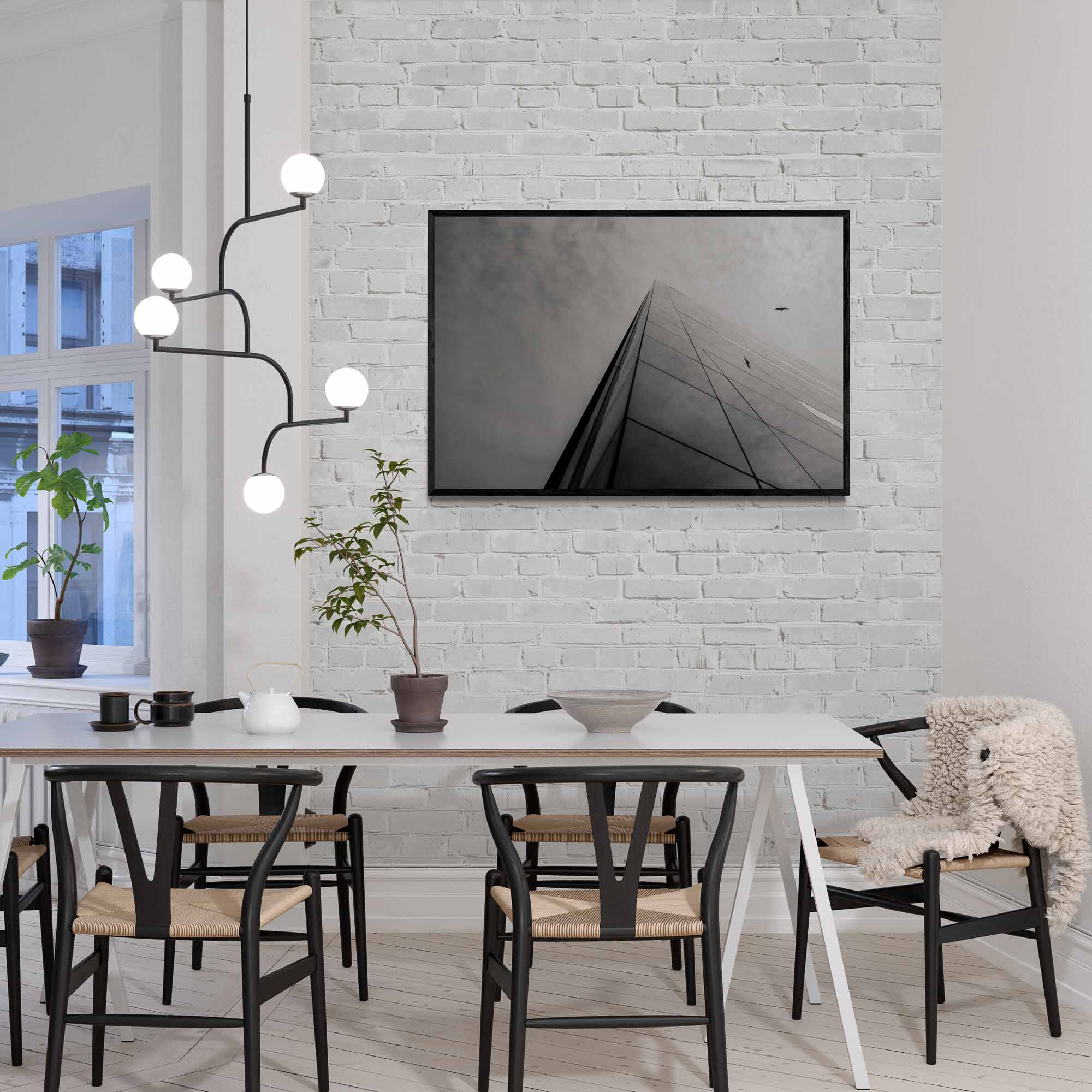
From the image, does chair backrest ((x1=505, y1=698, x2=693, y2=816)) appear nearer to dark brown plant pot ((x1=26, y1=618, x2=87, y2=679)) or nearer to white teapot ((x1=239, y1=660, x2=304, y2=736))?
white teapot ((x1=239, y1=660, x2=304, y2=736))

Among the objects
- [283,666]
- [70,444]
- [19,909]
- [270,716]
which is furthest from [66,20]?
[19,909]

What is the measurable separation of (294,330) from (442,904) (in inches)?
74.3

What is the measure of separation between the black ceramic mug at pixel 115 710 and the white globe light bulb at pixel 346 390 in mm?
870

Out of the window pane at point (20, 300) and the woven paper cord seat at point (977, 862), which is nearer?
the woven paper cord seat at point (977, 862)

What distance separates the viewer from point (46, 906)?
2.61m

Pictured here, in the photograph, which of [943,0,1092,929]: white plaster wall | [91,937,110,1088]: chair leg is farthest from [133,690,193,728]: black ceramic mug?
[943,0,1092,929]: white plaster wall

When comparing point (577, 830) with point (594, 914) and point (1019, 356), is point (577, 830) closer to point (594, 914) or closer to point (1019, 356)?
point (594, 914)

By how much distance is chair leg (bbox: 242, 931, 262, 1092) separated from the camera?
200 cm

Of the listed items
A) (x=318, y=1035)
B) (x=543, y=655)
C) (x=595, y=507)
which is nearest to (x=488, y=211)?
(x=595, y=507)

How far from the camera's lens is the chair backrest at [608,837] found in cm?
202

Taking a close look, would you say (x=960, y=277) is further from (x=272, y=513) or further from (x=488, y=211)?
(x=272, y=513)

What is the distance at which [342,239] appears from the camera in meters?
3.53

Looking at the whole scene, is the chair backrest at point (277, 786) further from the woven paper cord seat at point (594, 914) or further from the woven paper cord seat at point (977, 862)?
the woven paper cord seat at point (977, 862)

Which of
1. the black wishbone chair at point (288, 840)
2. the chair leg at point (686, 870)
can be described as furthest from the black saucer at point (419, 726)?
the chair leg at point (686, 870)
